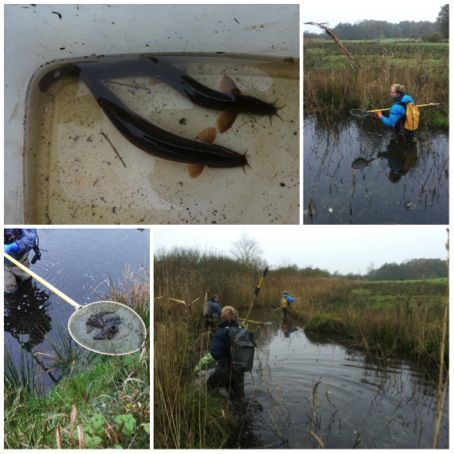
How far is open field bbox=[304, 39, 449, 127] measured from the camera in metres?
2.51

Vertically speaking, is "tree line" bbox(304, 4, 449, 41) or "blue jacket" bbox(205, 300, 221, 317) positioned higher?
"tree line" bbox(304, 4, 449, 41)

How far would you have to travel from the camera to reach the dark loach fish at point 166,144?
2.83 meters

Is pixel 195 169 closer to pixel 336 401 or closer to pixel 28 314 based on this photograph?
pixel 28 314

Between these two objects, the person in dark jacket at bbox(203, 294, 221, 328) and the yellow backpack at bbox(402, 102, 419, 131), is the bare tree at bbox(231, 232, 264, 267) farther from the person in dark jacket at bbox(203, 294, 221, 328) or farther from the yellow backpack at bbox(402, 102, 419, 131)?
the yellow backpack at bbox(402, 102, 419, 131)

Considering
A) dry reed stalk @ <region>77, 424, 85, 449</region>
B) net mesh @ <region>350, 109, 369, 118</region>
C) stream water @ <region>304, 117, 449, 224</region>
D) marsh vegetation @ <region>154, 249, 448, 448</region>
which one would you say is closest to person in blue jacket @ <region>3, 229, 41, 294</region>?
marsh vegetation @ <region>154, 249, 448, 448</region>

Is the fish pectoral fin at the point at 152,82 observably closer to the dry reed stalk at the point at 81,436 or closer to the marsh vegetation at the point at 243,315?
the marsh vegetation at the point at 243,315

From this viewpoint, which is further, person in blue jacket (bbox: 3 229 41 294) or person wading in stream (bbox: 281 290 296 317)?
person wading in stream (bbox: 281 290 296 317)

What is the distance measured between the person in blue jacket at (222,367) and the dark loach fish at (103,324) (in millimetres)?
513

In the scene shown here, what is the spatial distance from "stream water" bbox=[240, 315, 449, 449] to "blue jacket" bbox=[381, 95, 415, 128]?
50.5 inches

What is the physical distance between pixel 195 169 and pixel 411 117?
1.30 m

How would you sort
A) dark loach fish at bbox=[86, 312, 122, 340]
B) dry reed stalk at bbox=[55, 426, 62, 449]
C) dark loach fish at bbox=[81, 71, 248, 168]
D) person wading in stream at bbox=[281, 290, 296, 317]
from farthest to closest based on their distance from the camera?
1. dark loach fish at bbox=[81, 71, 248, 168]
2. person wading in stream at bbox=[281, 290, 296, 317]
3. dark loach fish at bbox=[86, 312, 122, 340]
4. dry reed stalk at bbox=[55, 426, 62, 449]

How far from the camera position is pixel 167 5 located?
267 cm

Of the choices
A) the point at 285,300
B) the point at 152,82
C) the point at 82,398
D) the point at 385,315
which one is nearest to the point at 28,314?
the point at 82,398

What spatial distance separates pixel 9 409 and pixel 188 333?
1046mm
